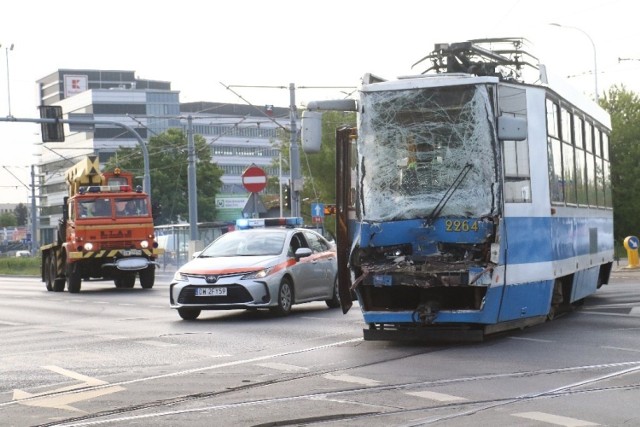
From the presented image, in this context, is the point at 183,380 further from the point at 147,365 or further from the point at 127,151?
the point at 127,151

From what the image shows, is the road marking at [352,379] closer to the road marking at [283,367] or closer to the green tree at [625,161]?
the road marking at [283,367]

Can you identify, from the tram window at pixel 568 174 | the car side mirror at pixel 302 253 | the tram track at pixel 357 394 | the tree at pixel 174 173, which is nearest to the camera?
the tram track at pixel 357 394

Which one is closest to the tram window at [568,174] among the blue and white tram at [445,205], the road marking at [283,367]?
the blue and white tram at [445,205]

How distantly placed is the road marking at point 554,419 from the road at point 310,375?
0.04 feet

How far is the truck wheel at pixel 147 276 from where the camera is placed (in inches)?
1470

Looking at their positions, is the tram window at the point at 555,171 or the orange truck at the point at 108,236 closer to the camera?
the tram window at the point at 555,171

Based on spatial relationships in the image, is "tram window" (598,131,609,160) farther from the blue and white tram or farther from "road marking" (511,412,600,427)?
"road marking" (511,412,600,427)

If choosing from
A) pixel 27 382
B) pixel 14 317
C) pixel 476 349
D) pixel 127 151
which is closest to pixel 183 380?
pixel 27 382

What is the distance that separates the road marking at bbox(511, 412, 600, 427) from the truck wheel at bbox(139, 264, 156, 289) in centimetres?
2784

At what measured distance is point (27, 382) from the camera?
42.6 ft

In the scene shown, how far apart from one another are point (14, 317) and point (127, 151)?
91226 millimetres

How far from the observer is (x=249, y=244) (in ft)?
75.1

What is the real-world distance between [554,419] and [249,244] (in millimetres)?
13542

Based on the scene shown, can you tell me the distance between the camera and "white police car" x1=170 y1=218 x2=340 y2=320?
21312 mm
